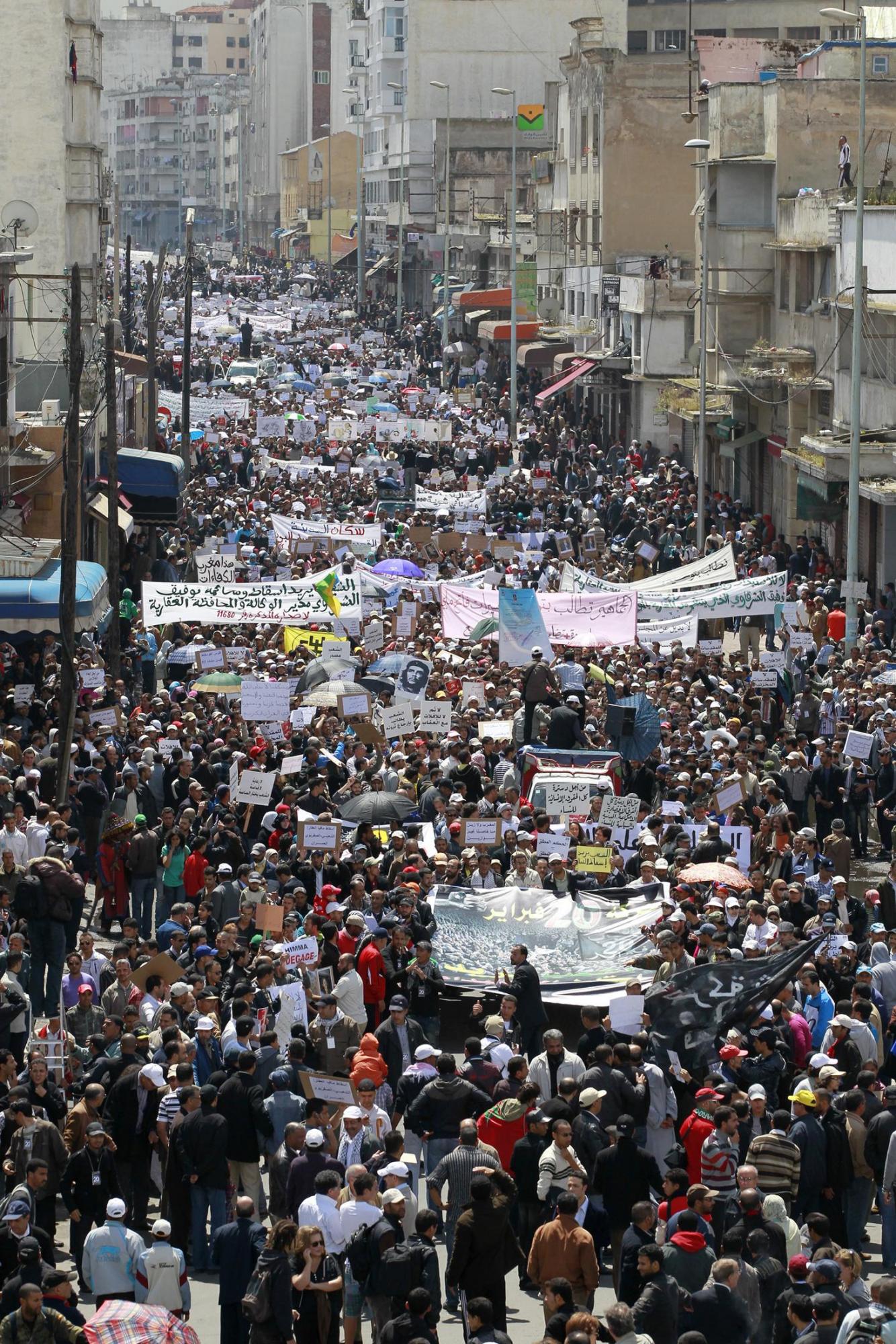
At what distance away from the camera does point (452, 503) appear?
139 feet

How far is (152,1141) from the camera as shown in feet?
43.3

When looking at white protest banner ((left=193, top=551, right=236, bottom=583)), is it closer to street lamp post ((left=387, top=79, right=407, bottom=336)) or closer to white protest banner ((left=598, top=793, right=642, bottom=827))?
white protest banner ((left=598, top=793, right=642, bottom=827))

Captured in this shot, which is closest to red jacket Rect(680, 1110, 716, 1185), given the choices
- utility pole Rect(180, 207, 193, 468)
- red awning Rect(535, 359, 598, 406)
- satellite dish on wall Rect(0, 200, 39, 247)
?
satellite dish on wall Rect(0, 200, 39, 247)

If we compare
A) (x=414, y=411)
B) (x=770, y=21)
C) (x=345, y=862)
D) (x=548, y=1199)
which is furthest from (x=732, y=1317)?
(x=770, y=21)

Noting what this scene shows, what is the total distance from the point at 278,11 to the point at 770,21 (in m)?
110

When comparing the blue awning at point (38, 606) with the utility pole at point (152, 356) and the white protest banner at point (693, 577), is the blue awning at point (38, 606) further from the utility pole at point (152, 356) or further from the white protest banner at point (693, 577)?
the utility pole at point (152, 356)

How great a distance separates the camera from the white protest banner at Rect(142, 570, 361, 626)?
27125 mm

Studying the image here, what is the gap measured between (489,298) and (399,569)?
51.5 meters

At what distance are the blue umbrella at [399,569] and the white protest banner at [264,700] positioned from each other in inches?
373

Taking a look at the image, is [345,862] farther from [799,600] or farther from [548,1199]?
[799,600]

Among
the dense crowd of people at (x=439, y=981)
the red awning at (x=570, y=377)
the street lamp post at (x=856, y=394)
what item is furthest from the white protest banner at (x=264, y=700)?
the red awning at (x=570, y=377)

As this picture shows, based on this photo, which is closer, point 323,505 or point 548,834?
point 548,834

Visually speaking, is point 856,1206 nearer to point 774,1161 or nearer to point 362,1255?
point 774,1161

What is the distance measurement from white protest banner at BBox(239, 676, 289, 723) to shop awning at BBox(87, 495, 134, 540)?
50.5 ft
